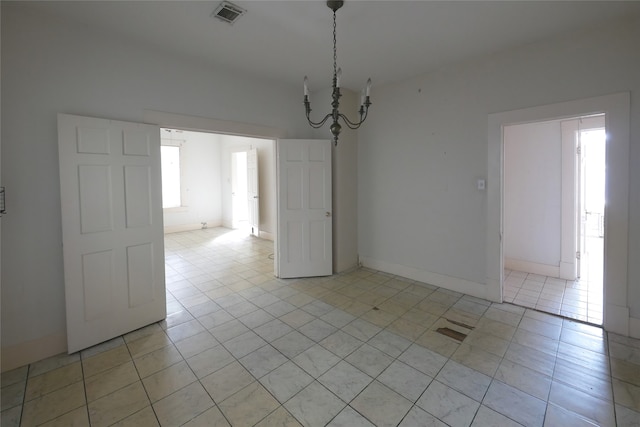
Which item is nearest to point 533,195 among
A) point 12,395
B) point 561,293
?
point 561,293

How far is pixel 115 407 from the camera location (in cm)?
183

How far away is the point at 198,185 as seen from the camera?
8.09m

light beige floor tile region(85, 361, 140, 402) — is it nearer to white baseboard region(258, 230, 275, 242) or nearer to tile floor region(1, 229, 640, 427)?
tile floor region(1, 229, 640, 427)

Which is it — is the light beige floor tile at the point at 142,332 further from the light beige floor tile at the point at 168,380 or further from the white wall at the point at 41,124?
the light beige floor tile at the point at 168,380

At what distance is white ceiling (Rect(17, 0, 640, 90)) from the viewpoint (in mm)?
2256

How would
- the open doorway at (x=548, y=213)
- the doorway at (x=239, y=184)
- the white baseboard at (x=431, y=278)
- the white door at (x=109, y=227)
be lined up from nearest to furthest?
the white door at (x=109, y=227) < the white baseboard at (x=431, y=278) < the open doorway at (x=548, y=213) < the doorway at (x=239, y=184)

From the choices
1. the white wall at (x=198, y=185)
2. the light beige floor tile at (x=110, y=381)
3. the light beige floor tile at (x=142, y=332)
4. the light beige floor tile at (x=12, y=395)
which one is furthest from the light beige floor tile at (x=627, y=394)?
the white wall at (x=198, y=185)

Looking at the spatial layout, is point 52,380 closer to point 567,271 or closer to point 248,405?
point 248,405

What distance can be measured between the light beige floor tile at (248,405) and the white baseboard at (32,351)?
1.72 meters

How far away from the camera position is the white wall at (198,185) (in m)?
7.77

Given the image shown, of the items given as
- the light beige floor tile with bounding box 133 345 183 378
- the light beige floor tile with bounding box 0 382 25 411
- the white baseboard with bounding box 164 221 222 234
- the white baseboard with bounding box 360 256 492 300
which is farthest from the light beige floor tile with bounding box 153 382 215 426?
the white baseboard with bounding box 164 221 222 234

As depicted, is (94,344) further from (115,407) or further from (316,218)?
(316,218)

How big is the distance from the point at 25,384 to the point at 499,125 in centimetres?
483

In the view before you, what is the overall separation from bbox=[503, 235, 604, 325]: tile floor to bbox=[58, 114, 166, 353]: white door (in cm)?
406
